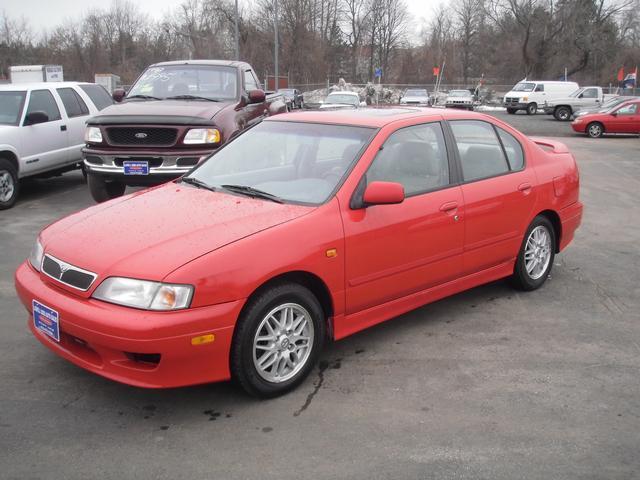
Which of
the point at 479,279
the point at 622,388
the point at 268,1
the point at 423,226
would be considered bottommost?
the point at 622,388

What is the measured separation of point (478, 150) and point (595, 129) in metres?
20.9

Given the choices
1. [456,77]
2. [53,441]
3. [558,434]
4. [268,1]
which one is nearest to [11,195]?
[53,441]

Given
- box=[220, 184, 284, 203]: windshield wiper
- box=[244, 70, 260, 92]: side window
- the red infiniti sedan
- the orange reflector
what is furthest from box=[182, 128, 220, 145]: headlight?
the orange reflector

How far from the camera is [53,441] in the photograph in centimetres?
314

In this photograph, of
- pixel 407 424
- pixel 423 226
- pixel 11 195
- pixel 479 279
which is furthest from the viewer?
pixel 11 195

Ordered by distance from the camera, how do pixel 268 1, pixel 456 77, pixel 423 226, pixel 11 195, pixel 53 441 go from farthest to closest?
pixel 456 77, pixel 268 1, pixel 11 195, pixel 423 226, pixel 53 441

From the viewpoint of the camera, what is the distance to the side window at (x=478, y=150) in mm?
4805

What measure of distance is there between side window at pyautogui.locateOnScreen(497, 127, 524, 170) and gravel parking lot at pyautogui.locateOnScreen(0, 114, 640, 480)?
3.90 feet

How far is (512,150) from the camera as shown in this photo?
5270 mm

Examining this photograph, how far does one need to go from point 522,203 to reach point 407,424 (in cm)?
249

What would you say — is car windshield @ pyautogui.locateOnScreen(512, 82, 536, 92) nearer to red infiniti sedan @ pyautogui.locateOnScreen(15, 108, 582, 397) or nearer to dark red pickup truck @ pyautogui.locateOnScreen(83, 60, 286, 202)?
dark red pickup truck @ pyautogui.locateOnScreen(83, 60, 286, 202)

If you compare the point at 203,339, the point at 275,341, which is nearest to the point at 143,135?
the point at 275,341

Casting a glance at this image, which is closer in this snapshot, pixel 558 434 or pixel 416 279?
pixel 558 434

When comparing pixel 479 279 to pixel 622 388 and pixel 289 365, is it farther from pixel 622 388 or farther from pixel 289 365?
pixel 289 365
